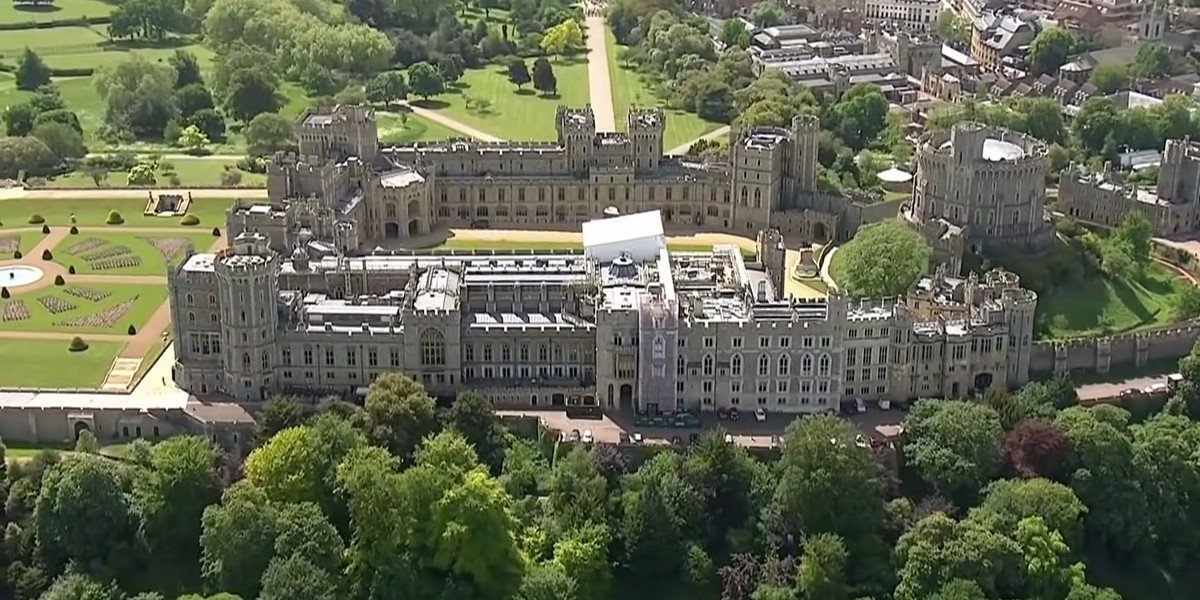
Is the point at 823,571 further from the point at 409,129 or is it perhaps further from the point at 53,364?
the point at 409,129

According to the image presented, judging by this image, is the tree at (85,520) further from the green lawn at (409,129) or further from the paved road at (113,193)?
the green lawn at (409,129)

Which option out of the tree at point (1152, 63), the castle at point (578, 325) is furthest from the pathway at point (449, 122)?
the tree at point (1152, 63)

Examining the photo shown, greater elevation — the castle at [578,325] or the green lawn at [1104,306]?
the castle at [578,325]

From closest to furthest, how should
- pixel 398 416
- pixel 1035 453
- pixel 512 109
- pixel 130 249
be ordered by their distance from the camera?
pixel 1035 453
pixel 398 416
pixel 130 249
pixel 512 109

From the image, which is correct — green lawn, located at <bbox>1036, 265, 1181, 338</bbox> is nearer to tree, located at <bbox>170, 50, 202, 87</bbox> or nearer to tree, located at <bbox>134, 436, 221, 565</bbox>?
tree, located at <bbox>134, 436, 221, 565</bbox>

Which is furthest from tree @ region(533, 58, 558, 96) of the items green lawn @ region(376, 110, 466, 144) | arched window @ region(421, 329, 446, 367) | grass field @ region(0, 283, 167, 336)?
arched window @ region(421, 329, 446, 367)

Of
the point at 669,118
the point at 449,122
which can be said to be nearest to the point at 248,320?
the point at 449,122
